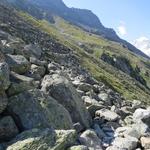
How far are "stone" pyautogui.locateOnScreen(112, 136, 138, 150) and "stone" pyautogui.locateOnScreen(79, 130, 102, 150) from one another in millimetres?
1046

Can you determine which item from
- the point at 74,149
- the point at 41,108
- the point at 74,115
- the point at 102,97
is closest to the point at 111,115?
the point at 74,115

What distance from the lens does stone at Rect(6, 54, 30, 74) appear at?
25.2 metres

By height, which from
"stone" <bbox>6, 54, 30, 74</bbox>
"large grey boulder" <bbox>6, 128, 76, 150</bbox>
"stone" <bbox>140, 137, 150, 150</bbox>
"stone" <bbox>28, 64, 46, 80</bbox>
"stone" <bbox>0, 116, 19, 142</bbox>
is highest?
"stone" <bbox>6, 54, 30, 74</bbox>

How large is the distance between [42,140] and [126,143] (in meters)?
6.34

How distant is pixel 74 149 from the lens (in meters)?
17.1

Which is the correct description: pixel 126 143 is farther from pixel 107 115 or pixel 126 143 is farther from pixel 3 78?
pixel 3 78

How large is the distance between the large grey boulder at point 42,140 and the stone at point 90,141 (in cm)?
291

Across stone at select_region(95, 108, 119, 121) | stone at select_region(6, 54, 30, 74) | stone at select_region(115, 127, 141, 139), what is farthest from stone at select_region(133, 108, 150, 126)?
stone at select_region(6, 54, 30, 74)

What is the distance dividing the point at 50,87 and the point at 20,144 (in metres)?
7.57

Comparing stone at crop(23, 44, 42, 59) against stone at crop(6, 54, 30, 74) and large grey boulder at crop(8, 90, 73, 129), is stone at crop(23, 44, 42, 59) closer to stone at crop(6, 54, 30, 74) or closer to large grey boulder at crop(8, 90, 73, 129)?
stone at crop(6, 54, 30, 74)

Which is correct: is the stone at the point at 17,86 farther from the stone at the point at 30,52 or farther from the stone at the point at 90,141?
the stone at the point at 30,52

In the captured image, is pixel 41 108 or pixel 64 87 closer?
pixel 41 108

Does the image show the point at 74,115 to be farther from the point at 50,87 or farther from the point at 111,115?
the point at 111,115

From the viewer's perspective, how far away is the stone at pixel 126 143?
69.5 feet
